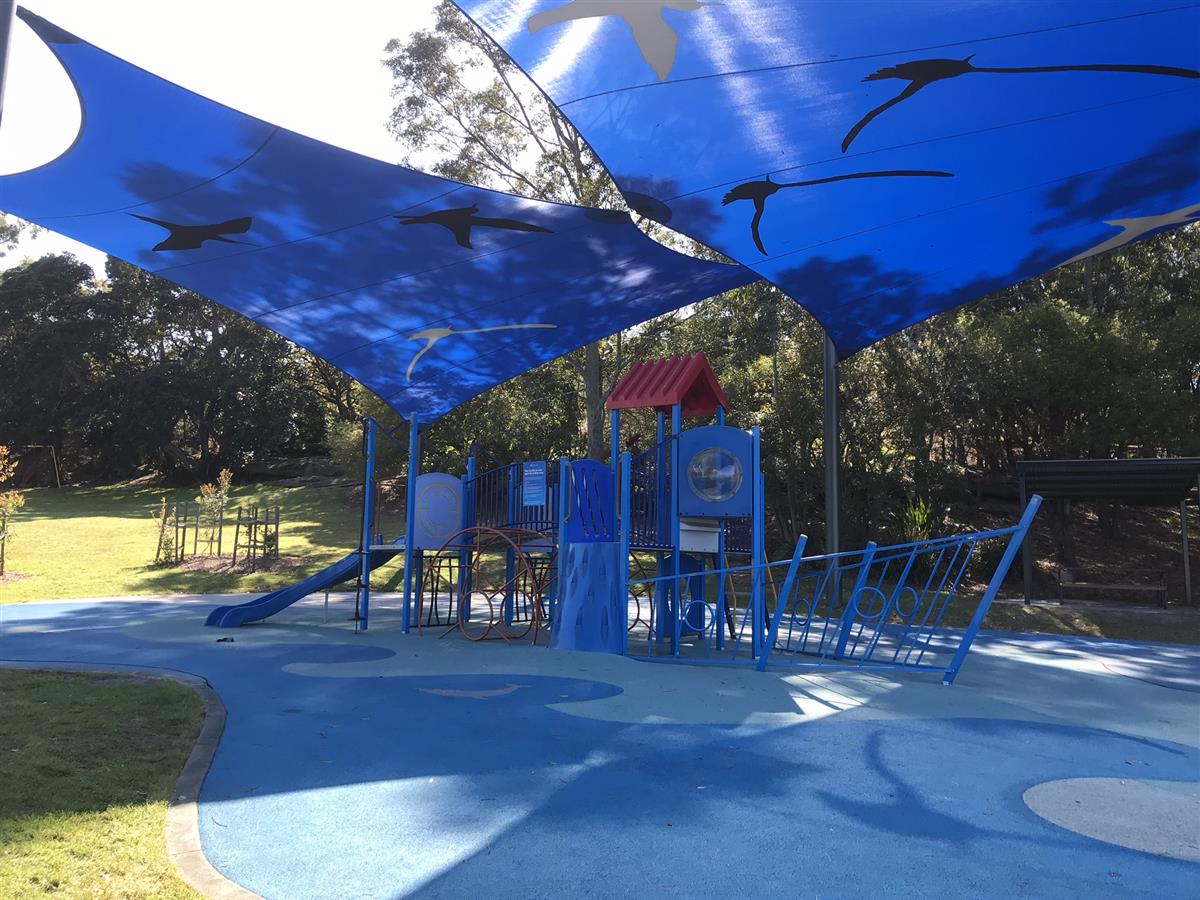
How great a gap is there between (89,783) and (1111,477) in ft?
46.6

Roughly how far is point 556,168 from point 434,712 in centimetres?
1675

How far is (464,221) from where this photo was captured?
7.49 m

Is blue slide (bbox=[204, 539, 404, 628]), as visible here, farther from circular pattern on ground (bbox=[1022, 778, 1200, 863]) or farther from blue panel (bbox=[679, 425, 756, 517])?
circular pattern on ground (bbox=[1022, 778, 1200, 863])

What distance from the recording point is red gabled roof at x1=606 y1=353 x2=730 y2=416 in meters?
9.65

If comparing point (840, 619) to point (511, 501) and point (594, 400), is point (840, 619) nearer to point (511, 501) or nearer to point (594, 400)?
point (511, 501)

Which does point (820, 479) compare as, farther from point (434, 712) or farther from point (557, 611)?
point (434, 712)

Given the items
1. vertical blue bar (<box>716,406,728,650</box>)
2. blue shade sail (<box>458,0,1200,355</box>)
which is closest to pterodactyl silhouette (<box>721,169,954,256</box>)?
blue shade sail (<box>458,0,1200,355</box>)

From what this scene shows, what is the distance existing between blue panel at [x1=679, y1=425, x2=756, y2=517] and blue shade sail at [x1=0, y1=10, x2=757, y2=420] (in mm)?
1767

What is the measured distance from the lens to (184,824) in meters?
3.71

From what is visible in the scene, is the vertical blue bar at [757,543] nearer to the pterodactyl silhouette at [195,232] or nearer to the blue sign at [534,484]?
the blue sign at [534,484]

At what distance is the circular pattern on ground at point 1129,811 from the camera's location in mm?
3607

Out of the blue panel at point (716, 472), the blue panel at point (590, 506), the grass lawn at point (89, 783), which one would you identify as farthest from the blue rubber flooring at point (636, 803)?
the blue panel at point (716, 472)

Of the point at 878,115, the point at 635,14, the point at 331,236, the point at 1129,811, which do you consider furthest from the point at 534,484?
the point at 1129,811

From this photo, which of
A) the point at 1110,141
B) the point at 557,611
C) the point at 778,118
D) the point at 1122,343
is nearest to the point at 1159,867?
the point at 778,118
